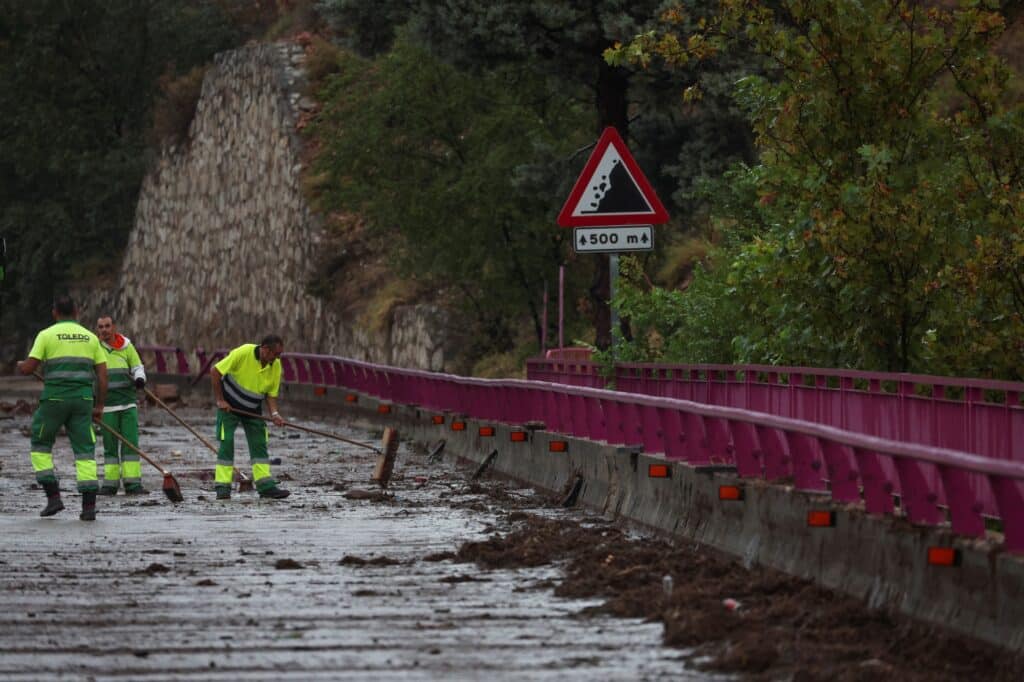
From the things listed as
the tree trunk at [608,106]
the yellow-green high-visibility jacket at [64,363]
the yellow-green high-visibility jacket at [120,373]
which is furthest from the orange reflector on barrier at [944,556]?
the tree trunk at [608,106]

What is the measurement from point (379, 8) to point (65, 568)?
2206 cm

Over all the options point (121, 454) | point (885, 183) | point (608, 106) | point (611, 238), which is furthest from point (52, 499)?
point (608, 106)

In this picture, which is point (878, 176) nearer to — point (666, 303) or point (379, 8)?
point (666, 303)

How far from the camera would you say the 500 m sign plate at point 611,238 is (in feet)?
70.8

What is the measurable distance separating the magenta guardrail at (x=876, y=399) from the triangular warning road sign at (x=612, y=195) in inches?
69.5

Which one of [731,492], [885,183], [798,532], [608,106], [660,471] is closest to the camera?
[798,532]

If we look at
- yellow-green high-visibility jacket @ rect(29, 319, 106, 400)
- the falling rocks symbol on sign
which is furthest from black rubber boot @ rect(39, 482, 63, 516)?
the falling rocks symbol on sign

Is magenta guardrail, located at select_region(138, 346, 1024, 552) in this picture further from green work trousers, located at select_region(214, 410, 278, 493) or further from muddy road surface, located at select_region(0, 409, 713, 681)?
green work trousers, located at select_region(214, 410, 278, 493)

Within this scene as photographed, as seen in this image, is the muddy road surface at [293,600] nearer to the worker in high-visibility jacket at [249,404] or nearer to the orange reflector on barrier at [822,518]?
the worker in high-visibility jacket at [249,404]

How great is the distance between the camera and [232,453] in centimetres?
2161

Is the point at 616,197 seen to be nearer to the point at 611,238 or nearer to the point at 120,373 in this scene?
the point at 611,238

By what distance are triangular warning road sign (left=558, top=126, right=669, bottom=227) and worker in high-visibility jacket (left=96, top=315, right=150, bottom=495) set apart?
462 cm

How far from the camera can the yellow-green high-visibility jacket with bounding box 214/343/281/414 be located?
2198 cm

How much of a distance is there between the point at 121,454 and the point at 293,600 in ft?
33.4
